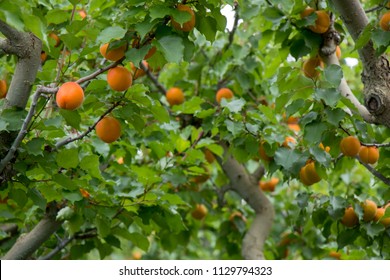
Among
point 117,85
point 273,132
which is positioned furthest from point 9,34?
point 273,132

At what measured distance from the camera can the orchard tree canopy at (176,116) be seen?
1.84 metres

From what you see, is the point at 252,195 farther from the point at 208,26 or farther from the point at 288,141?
the point at 208,26

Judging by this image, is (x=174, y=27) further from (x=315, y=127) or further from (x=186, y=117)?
(x=186, y=117)

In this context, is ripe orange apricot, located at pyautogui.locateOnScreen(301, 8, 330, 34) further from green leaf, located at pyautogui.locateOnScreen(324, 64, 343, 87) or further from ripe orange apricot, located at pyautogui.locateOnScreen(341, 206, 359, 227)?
ripe orange apricot, located at pyautogui.locateOnScreen(341, 206, 359, 227)

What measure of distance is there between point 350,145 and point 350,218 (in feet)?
1.48

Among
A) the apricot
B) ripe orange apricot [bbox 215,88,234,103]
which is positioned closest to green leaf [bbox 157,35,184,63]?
ripe orange apricot [bbox 215,88,234,103]

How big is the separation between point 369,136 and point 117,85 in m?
1.05

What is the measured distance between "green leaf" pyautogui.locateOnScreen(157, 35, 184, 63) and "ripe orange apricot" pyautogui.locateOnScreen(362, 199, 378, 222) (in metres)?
1.18

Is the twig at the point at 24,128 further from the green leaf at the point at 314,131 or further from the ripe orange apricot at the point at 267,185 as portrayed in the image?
the ripe orange apricot at the point at 267,185

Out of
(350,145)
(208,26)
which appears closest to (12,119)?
(208,26)

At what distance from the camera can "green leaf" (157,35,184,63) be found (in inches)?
66.9

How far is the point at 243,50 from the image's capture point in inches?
128

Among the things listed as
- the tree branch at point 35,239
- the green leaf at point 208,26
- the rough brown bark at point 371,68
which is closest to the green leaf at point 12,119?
the green leaf at point 208,26

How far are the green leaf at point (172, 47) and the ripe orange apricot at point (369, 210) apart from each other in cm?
118
